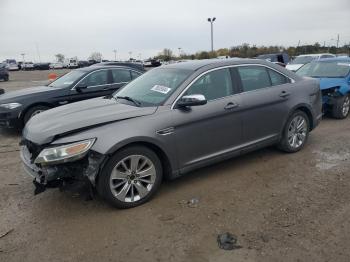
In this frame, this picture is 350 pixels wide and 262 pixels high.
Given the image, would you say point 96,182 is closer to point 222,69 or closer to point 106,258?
point 106,258

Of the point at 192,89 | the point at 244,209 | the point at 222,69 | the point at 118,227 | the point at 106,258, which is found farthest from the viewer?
the point at 222,69

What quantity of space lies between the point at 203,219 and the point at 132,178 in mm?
958

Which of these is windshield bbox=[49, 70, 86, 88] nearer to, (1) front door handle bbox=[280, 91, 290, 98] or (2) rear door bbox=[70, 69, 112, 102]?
(2) rear door bbox=[70, 69, 112, 102]

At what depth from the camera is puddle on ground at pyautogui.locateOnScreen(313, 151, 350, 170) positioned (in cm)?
532

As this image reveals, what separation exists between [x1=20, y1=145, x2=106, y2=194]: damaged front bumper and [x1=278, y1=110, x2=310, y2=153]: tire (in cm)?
322

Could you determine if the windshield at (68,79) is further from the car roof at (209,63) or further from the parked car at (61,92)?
the car roof at (209,63)

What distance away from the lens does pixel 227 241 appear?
11.2 feet

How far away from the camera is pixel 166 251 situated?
10.8 feet

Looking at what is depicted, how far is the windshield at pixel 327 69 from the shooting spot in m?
8.99

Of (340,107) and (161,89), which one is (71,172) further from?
(340,107)

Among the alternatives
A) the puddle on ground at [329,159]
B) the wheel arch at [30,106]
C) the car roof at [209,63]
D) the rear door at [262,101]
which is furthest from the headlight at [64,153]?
the wheel arch at [30,106]

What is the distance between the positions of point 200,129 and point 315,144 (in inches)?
115

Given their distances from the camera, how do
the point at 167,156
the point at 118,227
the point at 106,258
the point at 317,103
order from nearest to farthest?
the point at 106,258 → the point at 118,227 → the point at 167,156 → the point at 317,103

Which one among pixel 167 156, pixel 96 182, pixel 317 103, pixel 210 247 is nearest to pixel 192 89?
pixel 167 156
